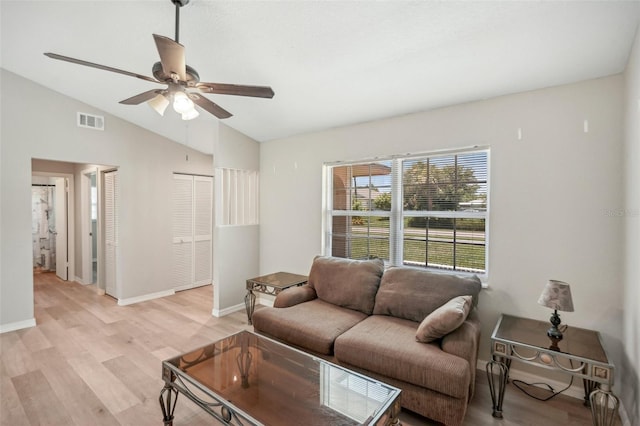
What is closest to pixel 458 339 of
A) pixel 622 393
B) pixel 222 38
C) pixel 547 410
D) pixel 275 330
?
pixel 547 410

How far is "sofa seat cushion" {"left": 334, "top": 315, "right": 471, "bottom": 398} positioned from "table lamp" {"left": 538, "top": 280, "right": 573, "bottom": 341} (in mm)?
716

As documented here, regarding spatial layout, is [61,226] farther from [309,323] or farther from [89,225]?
[309,323]

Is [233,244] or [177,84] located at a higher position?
[177,84]

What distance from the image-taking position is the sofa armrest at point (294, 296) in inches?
121

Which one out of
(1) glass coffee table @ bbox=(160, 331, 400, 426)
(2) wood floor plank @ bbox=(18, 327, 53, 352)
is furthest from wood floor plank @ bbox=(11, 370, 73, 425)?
(1) glass coffee table @ bbox=(160, 331, 400, 426)

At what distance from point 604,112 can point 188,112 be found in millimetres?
3027

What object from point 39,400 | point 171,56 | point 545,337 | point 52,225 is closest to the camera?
point 171,56

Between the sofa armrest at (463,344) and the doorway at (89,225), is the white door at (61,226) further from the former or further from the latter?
the sofa armrest at (463,344)

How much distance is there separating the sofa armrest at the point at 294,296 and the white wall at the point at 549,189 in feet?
5.57

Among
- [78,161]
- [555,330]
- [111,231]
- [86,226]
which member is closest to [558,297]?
[555,330]

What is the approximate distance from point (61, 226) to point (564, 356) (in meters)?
7.79

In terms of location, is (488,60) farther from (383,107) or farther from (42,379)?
(42,379)

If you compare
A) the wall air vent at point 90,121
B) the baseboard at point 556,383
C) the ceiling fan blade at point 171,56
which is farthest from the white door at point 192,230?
the baseboard at point 556,383

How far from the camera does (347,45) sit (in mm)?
2256
